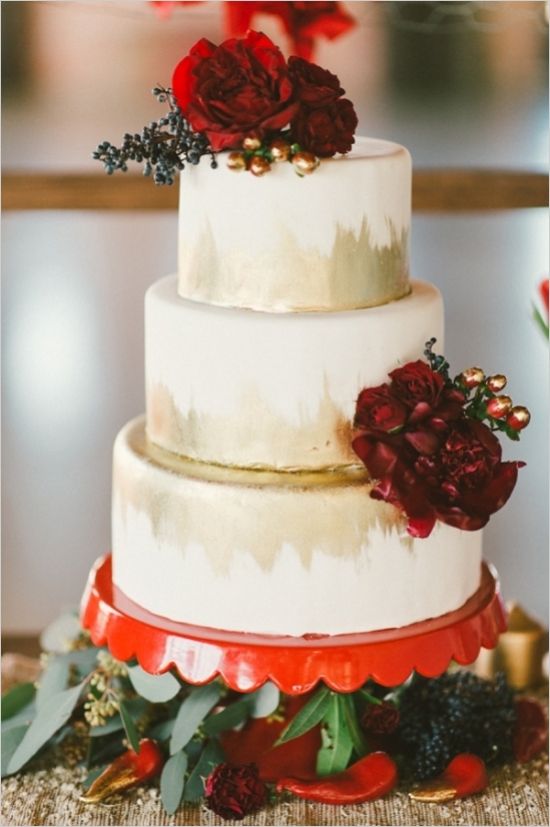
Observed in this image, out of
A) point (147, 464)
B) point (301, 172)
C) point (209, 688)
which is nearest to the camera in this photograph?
point (301, 172)

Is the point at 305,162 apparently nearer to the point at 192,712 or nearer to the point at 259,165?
the point at 259,165

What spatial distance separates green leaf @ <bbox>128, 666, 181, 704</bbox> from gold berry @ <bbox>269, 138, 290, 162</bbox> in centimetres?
75

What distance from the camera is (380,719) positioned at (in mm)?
1707

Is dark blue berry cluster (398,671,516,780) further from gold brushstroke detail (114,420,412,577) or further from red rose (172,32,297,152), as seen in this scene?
red rose (172,32,297,152)

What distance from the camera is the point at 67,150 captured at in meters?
3.02

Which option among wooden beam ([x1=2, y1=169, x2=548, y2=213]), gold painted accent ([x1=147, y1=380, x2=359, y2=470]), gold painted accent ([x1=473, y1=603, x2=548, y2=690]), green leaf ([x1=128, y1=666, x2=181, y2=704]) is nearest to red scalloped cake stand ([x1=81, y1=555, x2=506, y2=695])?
green leaf ([x1=128, y1=666, x2=181, y2=704])

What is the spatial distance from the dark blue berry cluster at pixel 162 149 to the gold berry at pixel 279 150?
86 mm

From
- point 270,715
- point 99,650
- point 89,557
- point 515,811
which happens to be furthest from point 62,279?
point 515,811

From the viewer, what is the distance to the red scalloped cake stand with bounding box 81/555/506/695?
1.46 meters

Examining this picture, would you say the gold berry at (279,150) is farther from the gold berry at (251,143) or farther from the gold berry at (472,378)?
the gold berry at (472,378)

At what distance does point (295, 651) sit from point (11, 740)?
1.80ft

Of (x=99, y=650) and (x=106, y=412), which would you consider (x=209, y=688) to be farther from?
(x=106, y=412)

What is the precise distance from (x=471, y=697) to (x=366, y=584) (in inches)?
16.5

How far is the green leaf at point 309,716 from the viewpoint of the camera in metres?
1.60
